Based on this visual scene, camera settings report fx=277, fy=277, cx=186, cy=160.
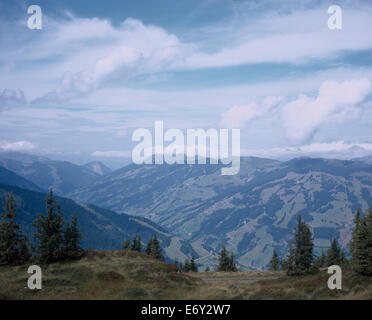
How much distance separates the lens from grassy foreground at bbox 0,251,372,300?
85.5 ft

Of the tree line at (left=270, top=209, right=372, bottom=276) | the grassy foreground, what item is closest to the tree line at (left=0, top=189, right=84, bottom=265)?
the grassy foreground

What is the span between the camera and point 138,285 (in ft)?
102

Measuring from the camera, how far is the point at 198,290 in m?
30.2

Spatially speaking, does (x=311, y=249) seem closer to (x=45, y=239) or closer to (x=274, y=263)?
(x=45, y=239)

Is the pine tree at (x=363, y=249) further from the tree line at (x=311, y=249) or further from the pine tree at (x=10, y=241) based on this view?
the pine tree at (x=10, y=241)

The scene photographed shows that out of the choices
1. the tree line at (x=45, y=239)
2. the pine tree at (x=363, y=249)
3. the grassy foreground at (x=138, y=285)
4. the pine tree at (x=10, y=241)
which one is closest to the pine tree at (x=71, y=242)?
the tree line at (x=45, y=239)

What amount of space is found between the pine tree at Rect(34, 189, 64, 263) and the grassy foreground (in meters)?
1.98

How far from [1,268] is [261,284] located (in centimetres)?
3322

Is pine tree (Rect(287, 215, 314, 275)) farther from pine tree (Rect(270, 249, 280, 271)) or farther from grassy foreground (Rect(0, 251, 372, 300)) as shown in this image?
pine tree (Rect(270, 249, 280, 271))

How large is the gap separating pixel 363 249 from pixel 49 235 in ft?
124

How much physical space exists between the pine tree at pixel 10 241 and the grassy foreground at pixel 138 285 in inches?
71.4

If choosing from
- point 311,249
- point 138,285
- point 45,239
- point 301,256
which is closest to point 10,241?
point 45,239

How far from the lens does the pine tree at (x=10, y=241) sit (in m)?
37.8
